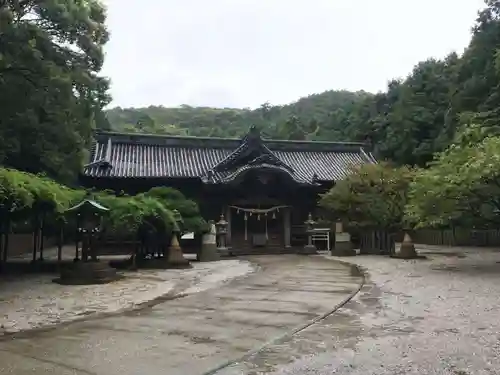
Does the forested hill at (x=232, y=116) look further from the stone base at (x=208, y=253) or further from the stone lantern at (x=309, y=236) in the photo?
the stone base at (x=208, y=253)

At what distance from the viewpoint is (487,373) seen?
5133 mm

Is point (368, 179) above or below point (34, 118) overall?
below

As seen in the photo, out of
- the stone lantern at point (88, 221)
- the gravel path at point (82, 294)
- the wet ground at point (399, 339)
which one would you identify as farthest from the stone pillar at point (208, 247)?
the wet ground at point (399, 339)

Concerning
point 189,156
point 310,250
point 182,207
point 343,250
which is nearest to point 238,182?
point 310,250

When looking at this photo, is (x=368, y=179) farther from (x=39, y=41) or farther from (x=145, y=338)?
(x=145, y=338)

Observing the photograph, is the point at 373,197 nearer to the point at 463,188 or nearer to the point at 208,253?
the point at 463,188

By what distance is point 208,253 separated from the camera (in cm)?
2147

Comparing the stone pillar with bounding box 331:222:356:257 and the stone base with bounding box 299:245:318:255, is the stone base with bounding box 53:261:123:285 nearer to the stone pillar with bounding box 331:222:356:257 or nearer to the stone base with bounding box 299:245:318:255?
the stone pillar with bounding box 331:222:356:257

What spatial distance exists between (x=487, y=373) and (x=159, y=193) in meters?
16.1

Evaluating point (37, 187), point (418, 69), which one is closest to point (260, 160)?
point (37, 187)

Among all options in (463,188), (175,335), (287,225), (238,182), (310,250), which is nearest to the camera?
(175,335)

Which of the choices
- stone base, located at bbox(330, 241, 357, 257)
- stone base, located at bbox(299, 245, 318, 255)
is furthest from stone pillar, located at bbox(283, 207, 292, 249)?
stone base, located at bbox(330, 241, 357, 257)

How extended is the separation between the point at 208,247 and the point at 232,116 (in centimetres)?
6316

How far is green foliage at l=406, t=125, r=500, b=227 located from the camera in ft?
46.8
